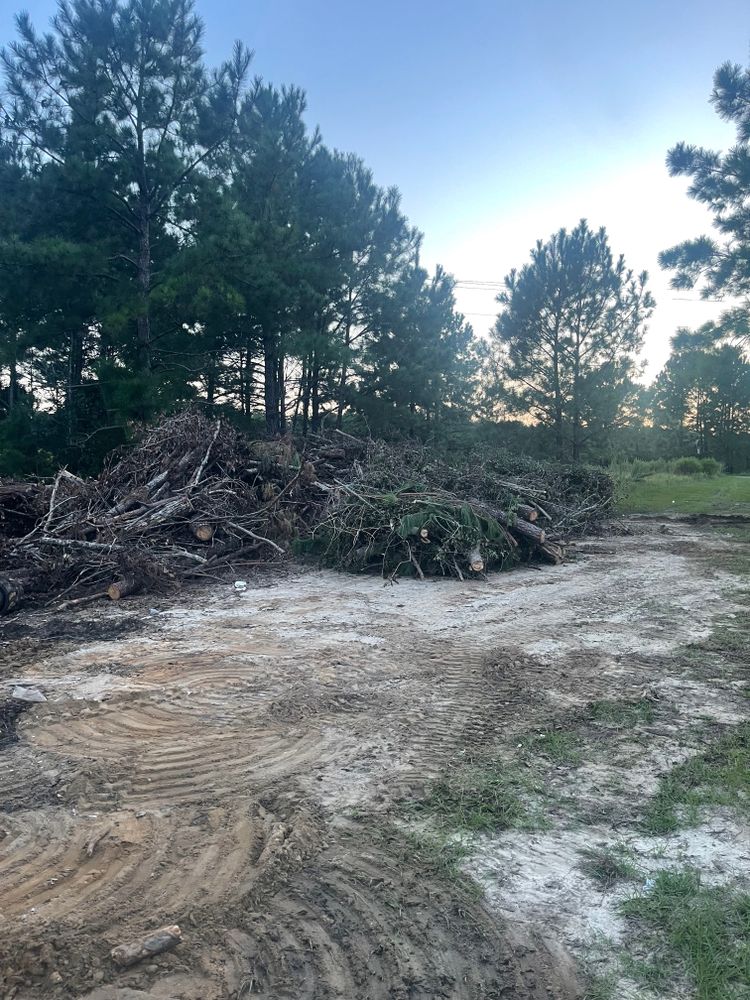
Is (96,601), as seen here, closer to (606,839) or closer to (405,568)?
(405,568)

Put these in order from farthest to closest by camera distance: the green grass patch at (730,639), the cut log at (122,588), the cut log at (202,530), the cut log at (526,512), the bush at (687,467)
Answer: the bush at (687,467)
the cut log at (526,512)
the cut log at (202,530)
the cut log at (122,588)
the green grass patch at (730,639)

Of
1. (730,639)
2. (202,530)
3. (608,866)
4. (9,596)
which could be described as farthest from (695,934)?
(202,530)

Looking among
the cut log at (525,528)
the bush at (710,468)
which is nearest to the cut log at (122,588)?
the cut log at (525,528)

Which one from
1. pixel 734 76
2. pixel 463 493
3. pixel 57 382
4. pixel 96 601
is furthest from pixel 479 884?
pixel 57 382

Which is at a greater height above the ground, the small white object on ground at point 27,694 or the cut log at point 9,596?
the cut log at point 9,596

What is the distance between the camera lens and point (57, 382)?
1617 centimetres

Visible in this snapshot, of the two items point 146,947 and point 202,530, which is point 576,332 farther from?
point 146,947

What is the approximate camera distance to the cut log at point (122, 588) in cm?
695

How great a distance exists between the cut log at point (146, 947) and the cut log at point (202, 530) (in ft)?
21.6

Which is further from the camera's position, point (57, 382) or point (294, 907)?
point (57, 382)

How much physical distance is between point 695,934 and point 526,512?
7.48 metres

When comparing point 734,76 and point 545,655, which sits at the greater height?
point 734,76

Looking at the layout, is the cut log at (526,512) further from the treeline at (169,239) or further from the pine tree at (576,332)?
the pine tree at (576,332)

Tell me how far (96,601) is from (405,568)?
3563 mm
